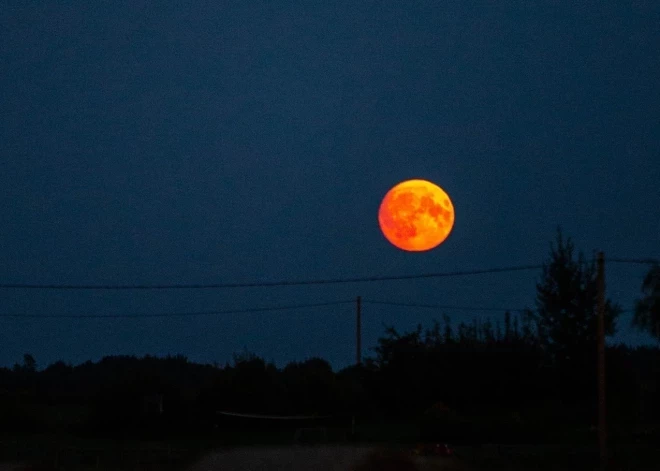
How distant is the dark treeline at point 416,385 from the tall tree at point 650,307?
6.65 meters

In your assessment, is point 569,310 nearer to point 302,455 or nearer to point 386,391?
point 386,391

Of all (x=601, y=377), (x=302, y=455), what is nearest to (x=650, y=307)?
(x=601, y=377)

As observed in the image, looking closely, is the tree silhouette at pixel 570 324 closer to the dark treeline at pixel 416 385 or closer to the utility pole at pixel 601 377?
the dark treeline at pixel 416 385

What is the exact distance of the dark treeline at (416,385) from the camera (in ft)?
169

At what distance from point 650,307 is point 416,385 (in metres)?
17.3

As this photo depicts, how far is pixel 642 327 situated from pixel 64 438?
28060 mm

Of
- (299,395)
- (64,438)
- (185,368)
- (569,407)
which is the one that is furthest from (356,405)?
(185,368)

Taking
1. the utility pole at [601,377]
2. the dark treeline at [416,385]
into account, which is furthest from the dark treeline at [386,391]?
the utility pole at [601,377]

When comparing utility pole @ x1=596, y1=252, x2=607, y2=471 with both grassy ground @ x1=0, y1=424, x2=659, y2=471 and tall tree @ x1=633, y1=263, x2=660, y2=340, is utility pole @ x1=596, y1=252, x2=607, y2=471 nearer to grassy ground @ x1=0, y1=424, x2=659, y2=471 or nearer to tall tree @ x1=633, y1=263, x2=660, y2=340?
grassy ground @ x1=0, y1=424, x2=659, y2=471

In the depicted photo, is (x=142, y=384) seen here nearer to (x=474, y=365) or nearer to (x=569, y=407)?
(x=474, y=365)

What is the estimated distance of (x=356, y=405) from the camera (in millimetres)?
53031

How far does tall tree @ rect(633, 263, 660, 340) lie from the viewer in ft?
137

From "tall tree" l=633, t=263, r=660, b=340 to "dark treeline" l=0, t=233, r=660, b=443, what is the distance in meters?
6.65

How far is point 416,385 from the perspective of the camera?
5603 centimetres
